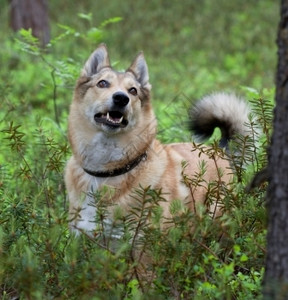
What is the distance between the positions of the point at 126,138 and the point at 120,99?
29 centimetres

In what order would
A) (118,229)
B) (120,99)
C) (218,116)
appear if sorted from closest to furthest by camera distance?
(118,229)
(120,99)
(218,116)

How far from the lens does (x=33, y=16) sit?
12328mm

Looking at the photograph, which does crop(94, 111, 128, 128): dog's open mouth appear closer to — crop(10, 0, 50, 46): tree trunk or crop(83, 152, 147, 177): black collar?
crop(83, 152, 147, 177): black collar

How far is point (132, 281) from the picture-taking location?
3152 millimetres

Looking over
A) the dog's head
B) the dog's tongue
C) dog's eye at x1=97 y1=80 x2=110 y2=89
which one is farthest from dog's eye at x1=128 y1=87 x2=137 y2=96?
the dog's tongue

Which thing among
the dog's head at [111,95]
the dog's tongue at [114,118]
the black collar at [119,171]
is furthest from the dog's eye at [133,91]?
the black collar at [119,171]

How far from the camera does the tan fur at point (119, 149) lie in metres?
4.54

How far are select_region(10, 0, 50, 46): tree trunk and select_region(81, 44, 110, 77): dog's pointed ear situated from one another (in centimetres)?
717

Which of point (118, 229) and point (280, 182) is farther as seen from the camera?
point (118, 229)

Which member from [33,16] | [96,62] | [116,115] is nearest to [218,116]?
[116,115]

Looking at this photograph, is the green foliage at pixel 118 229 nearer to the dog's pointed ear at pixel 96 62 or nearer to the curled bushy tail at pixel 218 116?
the curled bushy tail at pixel 218 116

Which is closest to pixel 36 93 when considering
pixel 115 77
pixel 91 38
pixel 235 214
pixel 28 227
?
pixel 91 38

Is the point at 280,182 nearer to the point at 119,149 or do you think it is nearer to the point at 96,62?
the point at 119,149

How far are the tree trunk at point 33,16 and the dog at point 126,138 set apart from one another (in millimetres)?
7380
